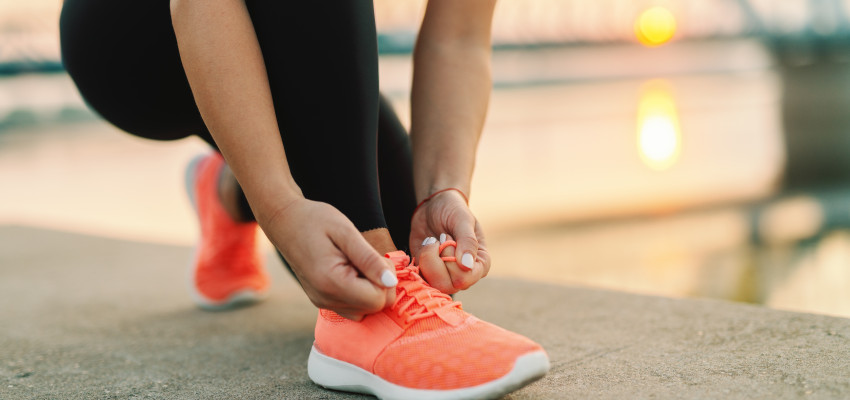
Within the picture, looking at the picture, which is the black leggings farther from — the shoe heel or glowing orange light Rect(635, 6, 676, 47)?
glowing orange light Rect(635, 6, 676, 47)

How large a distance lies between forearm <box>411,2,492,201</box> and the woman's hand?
6 cm

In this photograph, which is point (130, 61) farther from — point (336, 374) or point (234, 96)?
point (336, 374)

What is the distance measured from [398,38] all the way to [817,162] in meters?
7.73

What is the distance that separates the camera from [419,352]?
679 mm

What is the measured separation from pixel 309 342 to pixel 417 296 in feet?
1.06

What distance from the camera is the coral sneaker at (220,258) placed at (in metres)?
1.23

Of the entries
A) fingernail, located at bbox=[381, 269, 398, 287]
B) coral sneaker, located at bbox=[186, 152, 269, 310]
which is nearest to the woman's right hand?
fingernail, located at bbox=[381, 269, 398, 287]

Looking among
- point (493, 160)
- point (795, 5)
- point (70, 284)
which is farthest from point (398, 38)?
point (70, 284)

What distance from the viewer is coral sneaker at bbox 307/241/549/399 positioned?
639 millimetres

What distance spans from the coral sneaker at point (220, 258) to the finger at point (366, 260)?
24.3 inches

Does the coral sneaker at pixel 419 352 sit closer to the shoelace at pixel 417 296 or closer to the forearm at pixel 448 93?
the shoelace at pixel 417 296

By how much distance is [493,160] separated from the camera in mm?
4113

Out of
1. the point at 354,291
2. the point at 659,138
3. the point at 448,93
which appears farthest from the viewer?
the point at 659,138

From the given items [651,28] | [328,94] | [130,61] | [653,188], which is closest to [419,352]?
[328,94]
